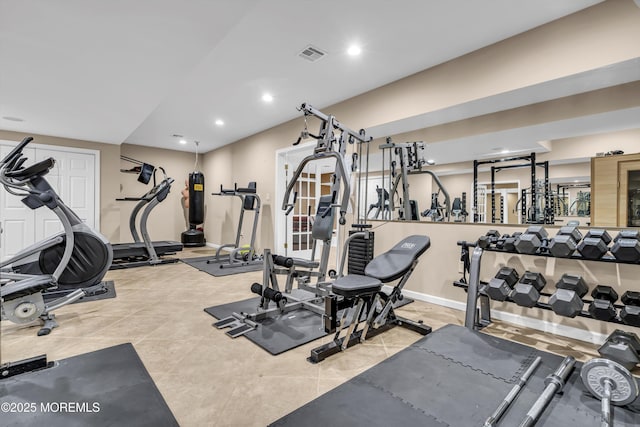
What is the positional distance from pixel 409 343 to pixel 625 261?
155 centimetres

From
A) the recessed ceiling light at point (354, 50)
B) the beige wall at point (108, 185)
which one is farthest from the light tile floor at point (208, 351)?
the beige wall at point (108, 185)

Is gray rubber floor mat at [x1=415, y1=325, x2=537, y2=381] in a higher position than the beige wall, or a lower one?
lower

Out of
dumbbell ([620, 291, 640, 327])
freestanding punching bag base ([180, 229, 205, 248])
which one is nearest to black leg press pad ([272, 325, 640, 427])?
dumbbell ([620, 291, 640, 327])

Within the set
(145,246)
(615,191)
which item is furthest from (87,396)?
(145,246)

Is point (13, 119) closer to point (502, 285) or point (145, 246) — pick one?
point (145, 246)

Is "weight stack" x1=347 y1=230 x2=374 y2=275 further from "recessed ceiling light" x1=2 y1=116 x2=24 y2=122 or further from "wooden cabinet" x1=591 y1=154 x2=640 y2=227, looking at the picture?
"recessed ceiling light" x1=2 y1=116 x2=24 y2=122

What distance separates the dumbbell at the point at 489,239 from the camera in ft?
8.25

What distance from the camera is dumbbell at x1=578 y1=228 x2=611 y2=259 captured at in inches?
79.4

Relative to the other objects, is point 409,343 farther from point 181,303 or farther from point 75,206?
point 75,206

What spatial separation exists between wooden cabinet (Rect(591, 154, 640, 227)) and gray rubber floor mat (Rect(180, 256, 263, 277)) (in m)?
4.47

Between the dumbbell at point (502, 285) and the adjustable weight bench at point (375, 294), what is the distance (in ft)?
1.93

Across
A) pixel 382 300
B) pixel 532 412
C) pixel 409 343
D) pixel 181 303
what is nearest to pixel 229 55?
pixel 181 303

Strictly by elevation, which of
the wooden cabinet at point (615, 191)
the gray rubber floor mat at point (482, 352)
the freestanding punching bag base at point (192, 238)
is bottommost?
the gray rubber floor mat at point (482, 352)

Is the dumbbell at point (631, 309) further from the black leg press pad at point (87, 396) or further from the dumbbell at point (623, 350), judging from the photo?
the black leg press pad at point (87, 396)
